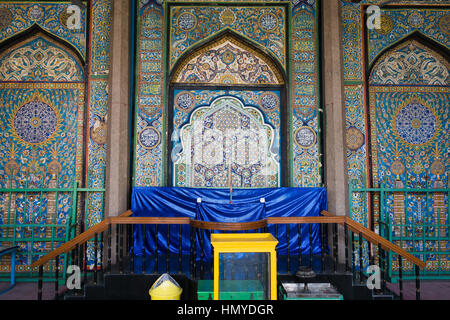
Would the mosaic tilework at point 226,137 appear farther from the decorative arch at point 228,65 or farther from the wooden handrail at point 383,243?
the wooden handrail at point 383,243

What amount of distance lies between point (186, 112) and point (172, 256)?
234 cm

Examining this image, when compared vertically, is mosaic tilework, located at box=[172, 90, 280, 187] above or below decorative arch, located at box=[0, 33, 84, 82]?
below

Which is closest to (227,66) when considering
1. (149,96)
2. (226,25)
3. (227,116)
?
(226,25)

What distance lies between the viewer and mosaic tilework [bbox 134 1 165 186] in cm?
553

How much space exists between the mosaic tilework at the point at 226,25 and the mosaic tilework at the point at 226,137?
31.0 inches

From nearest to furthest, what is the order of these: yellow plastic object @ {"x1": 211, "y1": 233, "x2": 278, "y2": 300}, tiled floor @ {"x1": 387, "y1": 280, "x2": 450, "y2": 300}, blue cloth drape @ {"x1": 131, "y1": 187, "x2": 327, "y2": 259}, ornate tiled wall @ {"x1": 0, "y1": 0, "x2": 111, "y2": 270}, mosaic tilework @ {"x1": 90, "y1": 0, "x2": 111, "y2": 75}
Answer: yellow plastic object @ {"x1": 211, "y1": 233, "x2": 278, "y2": 300} < tiled floor @ {"x1": 387, "y1": 280, "x2": 450, "y2": 300} < blue cloth drape @ {"x1": 131, "y1": 187, "x2": 327, "y2": 259} < ornate tiled wall @ {"x1": 0, "y1": 0, "x2": 111, "y2": 270} < mosaic tilework @ {"x1": 90, "y1": 0, "x2": 111, "y2": 75}

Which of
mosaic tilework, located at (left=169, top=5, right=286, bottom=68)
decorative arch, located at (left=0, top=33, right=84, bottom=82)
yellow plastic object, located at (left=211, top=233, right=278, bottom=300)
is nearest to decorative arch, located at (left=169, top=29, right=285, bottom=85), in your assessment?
mosaic tilework, located at (left=169, top=5, right=286, bottom=68)

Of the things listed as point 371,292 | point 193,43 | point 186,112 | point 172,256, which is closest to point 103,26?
point 193,43

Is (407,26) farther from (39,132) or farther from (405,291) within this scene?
(39,132)

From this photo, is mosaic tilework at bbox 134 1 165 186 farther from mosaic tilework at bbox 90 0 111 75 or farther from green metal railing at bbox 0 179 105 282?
green metal railing at bbox 0 179 105 282

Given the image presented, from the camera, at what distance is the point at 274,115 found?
5.81 m

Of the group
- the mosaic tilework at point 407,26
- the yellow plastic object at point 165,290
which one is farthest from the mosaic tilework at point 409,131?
the yellow plastic object at point 165,290

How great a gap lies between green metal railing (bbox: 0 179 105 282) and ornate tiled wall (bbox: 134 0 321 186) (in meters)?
1.00

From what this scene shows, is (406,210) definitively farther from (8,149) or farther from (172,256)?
(8,149)
